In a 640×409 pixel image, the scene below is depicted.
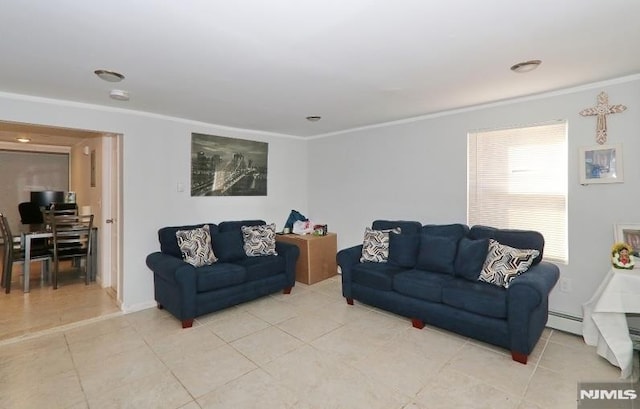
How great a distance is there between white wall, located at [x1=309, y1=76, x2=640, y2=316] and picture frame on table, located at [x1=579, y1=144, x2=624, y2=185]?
4cm

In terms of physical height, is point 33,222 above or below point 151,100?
below

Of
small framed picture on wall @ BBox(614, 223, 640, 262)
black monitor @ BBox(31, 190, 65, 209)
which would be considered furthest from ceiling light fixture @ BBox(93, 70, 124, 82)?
black monitor @ BBox(31, 190, 65, 209)

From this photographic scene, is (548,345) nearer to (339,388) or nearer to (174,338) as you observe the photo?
(339,388)

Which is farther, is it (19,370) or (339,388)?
(19,370)

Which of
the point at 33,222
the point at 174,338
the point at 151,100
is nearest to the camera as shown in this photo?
the point at 174,338

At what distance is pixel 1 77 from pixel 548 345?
16.3 ft

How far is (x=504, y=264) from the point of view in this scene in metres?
2.75

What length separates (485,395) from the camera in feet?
6.61

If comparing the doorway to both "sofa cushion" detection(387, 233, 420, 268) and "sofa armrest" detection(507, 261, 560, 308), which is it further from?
"sofa armrest" detection(507, 261, 560, 308)

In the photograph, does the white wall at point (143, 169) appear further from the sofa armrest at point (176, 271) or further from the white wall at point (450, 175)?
the white wall at point (450, 175)

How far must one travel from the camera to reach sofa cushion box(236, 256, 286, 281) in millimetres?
3559

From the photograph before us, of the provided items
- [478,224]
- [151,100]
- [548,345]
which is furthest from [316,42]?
[548,345]

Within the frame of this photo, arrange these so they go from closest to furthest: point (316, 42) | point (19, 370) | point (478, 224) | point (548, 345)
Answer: point (316, 42) < point (19, 370) < point (548, 345) < point (478, 224)

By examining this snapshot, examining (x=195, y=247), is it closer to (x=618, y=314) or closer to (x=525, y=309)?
(x=525, y=309)
